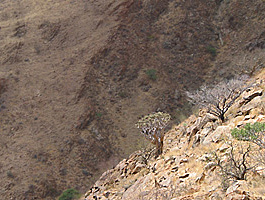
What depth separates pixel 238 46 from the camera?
30125 millimetres

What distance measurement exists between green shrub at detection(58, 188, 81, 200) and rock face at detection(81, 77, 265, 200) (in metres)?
6.73

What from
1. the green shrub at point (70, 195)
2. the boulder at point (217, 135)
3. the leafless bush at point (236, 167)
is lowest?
the green shrub at point (70, 195)

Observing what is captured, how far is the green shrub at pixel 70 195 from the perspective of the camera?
70.8 feet

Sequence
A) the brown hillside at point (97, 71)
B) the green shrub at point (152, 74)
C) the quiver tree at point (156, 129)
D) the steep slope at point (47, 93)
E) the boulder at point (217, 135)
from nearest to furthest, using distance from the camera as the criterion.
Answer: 1. the boulder at point (217, 135)
2. the quiver tree at point (156, 129)
3. the steep slope at point (47, 93)
4. the brown hillside at point (97, 71)
5. the green shrub at point (152, 74)

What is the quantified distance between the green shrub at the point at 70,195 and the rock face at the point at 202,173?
6.73 metres

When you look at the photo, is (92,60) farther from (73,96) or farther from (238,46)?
(238,46)

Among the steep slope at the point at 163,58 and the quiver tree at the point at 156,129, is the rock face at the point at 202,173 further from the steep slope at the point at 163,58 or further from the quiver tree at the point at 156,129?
the steep slope at the point at 163,58

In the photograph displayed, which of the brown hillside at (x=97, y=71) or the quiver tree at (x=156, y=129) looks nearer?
the quiver tree at (x=156, y=129)

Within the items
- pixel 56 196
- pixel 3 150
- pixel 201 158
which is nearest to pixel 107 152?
pixel 56 196

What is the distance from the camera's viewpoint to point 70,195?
21.8 meters

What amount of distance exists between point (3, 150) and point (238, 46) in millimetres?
23719

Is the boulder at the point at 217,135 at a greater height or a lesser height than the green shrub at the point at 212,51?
greater

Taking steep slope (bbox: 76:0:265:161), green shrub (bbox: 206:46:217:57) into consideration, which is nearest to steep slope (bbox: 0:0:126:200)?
steep slope (bbox: 76:0:265:161)

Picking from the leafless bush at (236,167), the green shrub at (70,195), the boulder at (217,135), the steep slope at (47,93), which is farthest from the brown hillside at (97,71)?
the leafless bush at (236,167)
